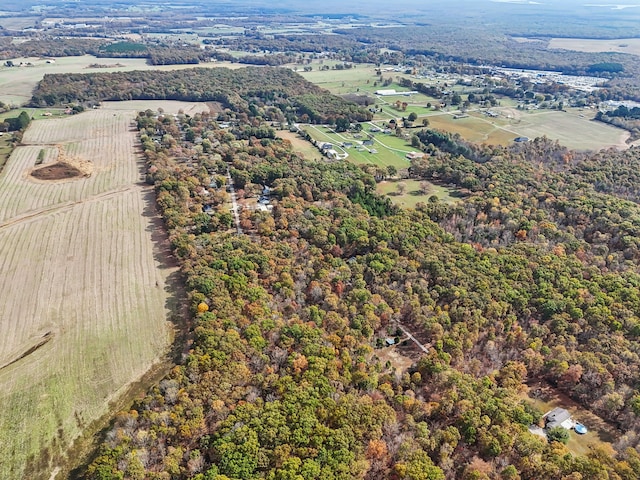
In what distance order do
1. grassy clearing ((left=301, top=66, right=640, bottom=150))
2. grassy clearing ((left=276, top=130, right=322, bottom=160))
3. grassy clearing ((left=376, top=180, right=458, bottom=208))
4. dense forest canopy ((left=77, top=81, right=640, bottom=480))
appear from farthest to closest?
grassy clearing ((left=301, top=66, right=640, bottom=150)) < grassy clearing ((left=276, top=130, right=322, bottom=160)) < grassy clearing ((left=376, top=180, right=458, bottom=208)) < dense forest canopy ((left=77, top=81, right=640, bottom=480))

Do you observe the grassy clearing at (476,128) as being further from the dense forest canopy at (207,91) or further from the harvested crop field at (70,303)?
the harvested crop field at (70,303)

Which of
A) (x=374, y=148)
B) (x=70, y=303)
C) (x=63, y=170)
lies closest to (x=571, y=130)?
(x=374, y=148)

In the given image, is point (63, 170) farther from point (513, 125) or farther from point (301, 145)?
point (513, 125)

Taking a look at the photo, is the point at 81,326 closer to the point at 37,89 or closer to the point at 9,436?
the point at 9,436

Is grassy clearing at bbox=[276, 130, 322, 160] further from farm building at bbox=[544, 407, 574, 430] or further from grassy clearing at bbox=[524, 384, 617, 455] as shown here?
farm building at bbox=[544, 407, 574, 430]

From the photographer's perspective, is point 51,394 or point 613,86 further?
point 613,86

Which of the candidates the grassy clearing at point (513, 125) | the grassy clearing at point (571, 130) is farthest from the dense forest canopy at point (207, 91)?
the grassy clearing at point (571, 130)

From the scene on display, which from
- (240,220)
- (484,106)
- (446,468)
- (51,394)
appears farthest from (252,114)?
(446,468)

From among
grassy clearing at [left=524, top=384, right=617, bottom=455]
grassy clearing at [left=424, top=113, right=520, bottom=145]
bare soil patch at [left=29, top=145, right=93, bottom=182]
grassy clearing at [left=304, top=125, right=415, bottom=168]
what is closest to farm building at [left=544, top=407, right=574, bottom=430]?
grassy clearing at [left=524, top=384, right=617, bottom=455]
